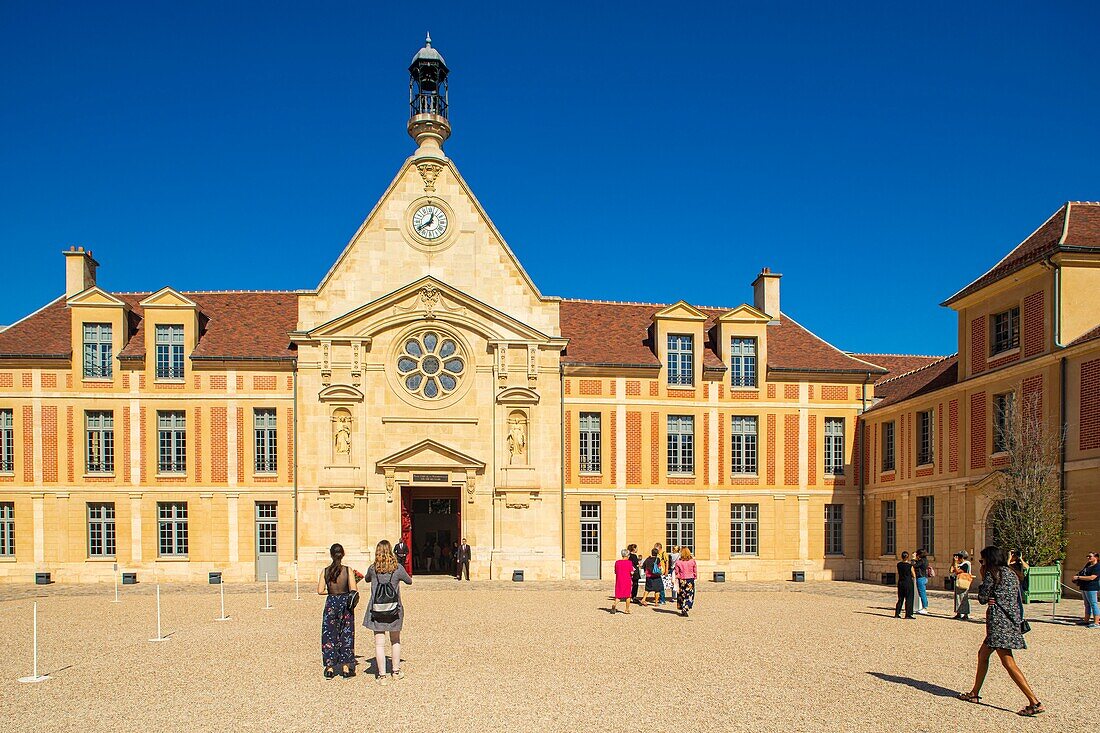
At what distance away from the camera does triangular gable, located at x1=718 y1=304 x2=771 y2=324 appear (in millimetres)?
36000

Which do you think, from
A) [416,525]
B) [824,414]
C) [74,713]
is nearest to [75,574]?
[416,525]

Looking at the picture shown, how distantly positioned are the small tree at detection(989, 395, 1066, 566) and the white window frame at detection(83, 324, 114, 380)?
94.8ft

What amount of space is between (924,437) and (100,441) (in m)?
28.5

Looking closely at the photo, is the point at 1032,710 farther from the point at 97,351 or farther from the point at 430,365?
the point at 97,351

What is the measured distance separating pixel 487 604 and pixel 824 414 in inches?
692

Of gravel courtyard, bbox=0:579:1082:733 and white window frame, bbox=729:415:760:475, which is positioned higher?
white window frame, bbox=729:415:760:475

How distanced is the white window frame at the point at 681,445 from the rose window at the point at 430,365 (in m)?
8.09

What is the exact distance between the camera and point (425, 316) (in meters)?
34.2

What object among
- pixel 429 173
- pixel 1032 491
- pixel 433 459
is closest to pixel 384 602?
pixel 1032 491

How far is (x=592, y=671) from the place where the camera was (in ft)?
45.5

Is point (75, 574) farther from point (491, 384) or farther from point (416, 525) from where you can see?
point (491, 384)

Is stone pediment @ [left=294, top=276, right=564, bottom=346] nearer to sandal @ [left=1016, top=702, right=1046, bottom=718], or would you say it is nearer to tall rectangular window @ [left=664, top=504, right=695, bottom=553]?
tall rectangular window @ [left=664, top=504, right=695, bottom=553]

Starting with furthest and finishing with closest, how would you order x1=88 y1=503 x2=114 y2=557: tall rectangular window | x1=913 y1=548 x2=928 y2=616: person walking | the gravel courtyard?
x1=88 y1=503 x2=114 y2=557: tall rectangular window < x1=913 y1=548 x2=928 y2=616: person walking < the gravel courtyard

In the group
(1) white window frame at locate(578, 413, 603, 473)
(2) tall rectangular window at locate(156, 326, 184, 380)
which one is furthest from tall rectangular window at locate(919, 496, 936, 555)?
(2) tall rectangular window at locate(156, 326, 184, 380)
